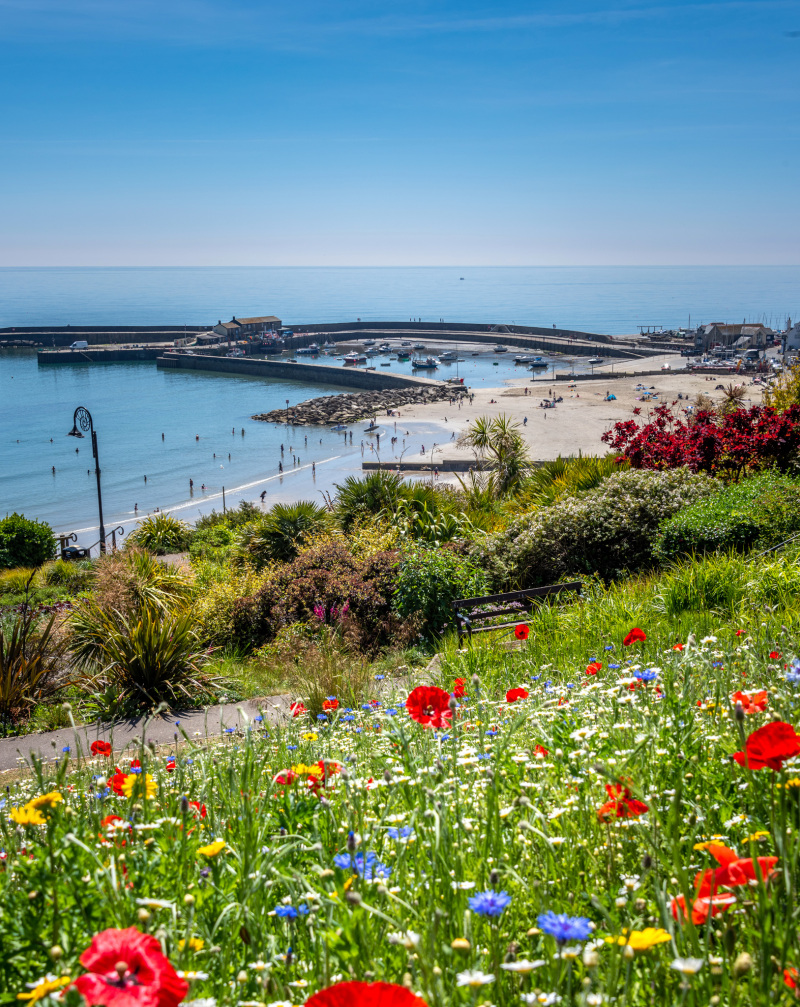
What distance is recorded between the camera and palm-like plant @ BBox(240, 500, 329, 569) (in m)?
13.8

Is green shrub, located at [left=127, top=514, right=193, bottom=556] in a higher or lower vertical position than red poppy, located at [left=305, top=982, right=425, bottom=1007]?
lower

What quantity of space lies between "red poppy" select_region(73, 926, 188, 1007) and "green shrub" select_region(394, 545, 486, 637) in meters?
8.38

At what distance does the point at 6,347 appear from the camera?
12081 centimetres

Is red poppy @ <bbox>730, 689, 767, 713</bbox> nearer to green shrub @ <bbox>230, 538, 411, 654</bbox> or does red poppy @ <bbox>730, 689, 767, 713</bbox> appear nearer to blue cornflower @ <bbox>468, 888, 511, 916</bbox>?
blue cornflower @ <bbox>468, 888, 511, 916</bbox>

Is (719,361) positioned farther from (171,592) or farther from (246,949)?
(246,949)

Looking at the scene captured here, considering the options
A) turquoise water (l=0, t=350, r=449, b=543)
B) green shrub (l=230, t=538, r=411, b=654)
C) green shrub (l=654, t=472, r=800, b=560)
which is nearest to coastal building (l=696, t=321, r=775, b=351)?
turquoise water (l=0, t=350, r=449, b=543)

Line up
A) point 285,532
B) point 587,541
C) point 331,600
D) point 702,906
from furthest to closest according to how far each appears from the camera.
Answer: point 285,532
point 587,541
point 331,600
point 702,906

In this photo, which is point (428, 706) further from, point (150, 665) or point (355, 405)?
point (355, 405)

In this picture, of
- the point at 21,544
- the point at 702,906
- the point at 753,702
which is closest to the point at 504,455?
the point at 21,544

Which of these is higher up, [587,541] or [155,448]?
[587,541]

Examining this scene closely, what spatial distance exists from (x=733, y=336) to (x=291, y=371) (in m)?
65.1

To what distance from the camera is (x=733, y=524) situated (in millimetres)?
9062

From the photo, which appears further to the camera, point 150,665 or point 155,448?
point 155,448

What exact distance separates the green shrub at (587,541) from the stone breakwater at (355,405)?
183ft
